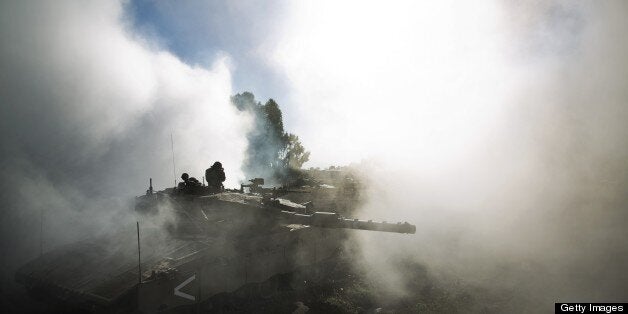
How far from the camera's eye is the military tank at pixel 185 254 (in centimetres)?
994

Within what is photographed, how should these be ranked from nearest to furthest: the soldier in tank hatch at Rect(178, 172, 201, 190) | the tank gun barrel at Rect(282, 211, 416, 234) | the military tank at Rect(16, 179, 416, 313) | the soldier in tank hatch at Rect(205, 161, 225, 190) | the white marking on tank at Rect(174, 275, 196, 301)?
the military tank at Rect(16, 179, 416, 313) < the white marking on tank at Rect(174, 275, 196, 301) < the tank gun barrel at Rect(282, 211, 416, 234) < the soldier in tank hatch at Rect(178, 172, 201, 190) < the soldier in tank hatch at Rect(205, 161, 225, 190)

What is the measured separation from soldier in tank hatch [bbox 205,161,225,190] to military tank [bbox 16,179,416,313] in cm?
33

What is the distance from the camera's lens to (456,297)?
13664 millimetres

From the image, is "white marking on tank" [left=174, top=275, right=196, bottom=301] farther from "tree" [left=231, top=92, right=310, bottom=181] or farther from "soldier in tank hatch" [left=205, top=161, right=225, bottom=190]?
"tree" [left=231, top=92, right=310, bottom=181]

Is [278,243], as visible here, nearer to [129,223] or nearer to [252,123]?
[129,223]

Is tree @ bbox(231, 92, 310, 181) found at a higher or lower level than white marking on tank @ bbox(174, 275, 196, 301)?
higher

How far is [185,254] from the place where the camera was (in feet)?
37.2

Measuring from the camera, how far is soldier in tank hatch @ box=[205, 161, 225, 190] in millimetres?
16141

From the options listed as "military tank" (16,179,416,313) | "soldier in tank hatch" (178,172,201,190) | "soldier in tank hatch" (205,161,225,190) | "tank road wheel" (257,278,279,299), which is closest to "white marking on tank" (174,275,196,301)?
"military tank" (16,179,416,313)

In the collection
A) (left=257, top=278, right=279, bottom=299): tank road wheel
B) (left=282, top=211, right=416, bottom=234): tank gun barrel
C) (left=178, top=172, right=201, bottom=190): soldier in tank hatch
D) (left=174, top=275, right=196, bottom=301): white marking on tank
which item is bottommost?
(left=257, top=278, right=279, bottom=299): tank road wheel

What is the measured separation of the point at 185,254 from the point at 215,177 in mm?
5505

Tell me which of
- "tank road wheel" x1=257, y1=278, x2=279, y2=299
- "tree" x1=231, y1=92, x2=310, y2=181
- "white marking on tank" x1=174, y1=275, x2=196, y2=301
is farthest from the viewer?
"tree" x1=231, y1=92, x2=310, y2=181

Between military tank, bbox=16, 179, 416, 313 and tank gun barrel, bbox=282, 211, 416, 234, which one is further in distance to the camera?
tank gun barrel, bbox=282, 211, 416, 234

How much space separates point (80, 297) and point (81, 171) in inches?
572
